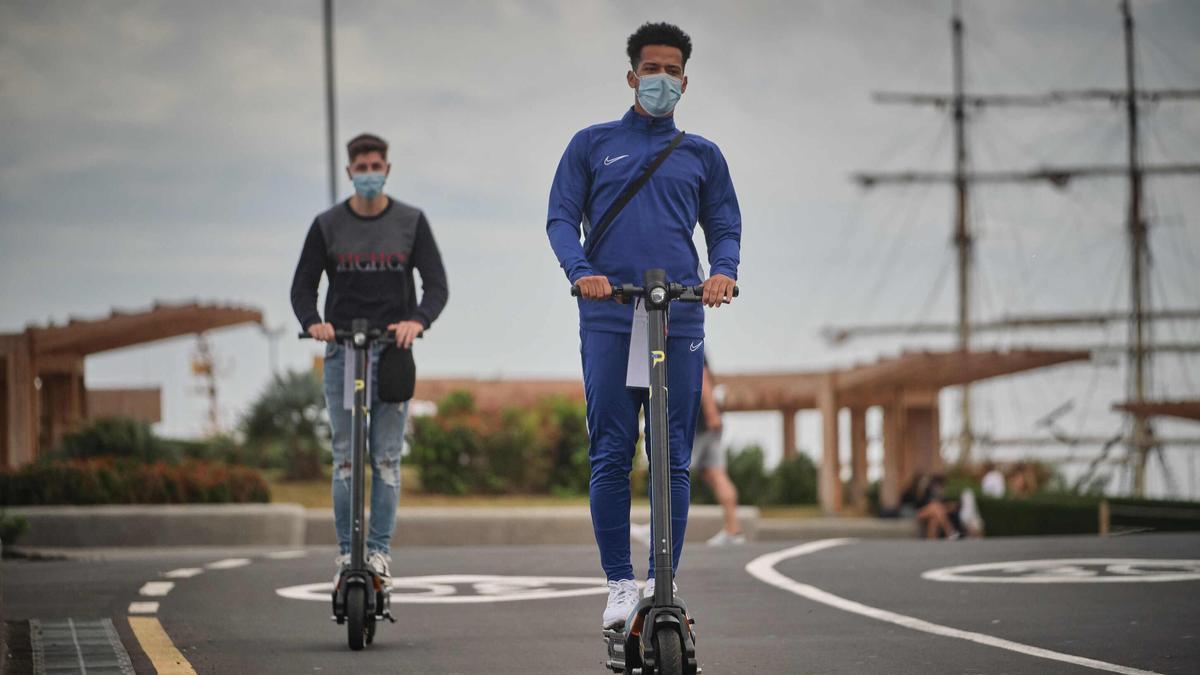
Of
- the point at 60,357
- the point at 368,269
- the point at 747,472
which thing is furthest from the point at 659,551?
the point at 747,472

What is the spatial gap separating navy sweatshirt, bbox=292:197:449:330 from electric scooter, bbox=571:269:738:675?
291 cm

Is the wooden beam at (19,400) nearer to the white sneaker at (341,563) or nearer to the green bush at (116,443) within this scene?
the green bush at (116,443)

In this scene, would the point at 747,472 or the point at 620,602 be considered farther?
the point at 747,472

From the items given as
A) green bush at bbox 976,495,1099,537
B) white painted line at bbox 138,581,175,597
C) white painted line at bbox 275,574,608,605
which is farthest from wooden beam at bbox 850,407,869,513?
white painted line at bbox 138,581,175,597

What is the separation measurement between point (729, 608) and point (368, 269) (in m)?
2.58

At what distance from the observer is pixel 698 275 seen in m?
5.94

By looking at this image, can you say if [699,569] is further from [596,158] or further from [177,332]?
[177,332]

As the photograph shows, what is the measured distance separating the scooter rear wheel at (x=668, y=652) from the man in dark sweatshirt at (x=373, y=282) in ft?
10.1

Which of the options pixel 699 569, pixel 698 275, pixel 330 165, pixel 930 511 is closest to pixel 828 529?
pixel 930 511

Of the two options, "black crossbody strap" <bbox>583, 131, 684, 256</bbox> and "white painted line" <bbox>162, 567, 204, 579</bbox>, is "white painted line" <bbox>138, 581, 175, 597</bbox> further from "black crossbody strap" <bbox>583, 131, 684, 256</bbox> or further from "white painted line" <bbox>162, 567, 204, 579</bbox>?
"black crossbody strap" <bbox>583, 131, 684, 256</bbox>

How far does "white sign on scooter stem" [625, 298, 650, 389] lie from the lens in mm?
5469

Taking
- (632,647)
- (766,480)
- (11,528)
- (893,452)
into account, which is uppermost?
(632,647)

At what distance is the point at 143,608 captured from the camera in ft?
30.5

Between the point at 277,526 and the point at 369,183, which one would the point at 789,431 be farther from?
the point at 369,183
